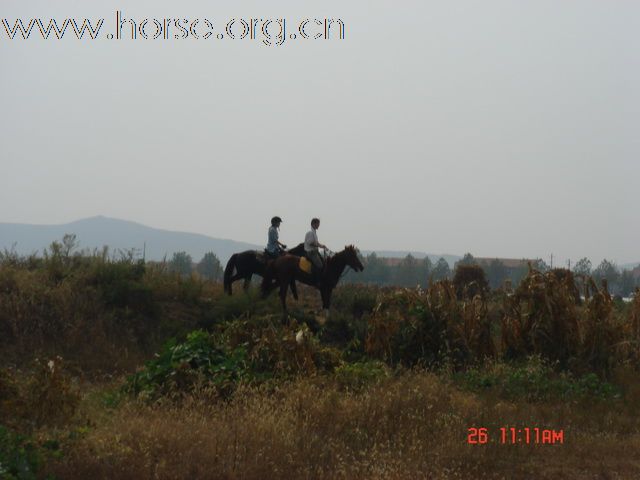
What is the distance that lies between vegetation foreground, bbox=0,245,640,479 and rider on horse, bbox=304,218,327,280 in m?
2.19

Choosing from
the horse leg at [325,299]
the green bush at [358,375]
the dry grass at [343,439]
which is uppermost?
the horse leg at [325,299]

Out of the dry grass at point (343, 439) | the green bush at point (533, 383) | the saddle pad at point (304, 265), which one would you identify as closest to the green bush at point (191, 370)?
the dry grass at point (343, 439)

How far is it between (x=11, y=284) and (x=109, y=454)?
10.8m

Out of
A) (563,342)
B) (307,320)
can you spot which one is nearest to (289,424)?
(563,342)

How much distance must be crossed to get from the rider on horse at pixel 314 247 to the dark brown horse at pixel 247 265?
601 millimetres

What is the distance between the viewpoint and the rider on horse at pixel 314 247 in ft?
66.7

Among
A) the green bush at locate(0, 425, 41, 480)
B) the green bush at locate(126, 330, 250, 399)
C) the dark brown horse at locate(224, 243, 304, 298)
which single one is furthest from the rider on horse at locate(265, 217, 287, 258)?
the green bush at locate(0, 425, 41, 480)

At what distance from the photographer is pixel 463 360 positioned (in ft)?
43.1

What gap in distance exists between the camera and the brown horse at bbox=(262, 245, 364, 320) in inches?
792

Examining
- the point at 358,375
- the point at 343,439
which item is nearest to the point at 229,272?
the point at 358,375

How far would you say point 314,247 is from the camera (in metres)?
20.6

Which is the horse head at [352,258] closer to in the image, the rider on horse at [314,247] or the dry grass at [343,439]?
the rider on horse at [314,247]

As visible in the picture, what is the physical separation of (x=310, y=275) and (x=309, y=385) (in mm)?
10300

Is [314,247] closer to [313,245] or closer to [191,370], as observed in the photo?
[313,245]
